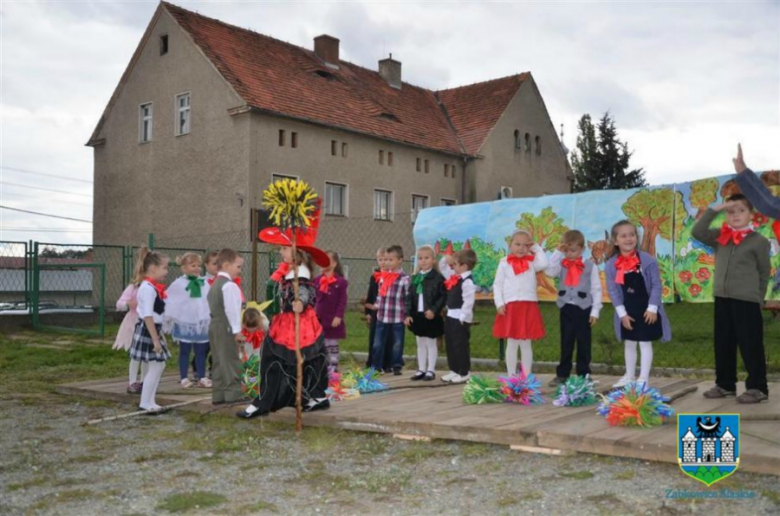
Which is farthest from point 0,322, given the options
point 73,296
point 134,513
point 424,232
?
point 134,513

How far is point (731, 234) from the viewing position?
6.74 m

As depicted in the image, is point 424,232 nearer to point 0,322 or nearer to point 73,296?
point 0,322

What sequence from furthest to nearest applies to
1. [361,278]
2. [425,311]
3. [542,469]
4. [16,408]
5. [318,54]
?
[318,54], [361,278], [425,311], [16,408], [542,469]

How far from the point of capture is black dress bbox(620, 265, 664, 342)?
7072 mm

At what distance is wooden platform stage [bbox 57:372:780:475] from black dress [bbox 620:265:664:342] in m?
0.59

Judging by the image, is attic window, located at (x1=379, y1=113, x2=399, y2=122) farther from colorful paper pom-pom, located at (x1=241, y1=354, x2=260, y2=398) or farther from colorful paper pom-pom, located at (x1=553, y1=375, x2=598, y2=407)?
colorful paper pom-pom, located at (x1=553, y1=375, x2=598, y2=407)

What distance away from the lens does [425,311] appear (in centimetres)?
921

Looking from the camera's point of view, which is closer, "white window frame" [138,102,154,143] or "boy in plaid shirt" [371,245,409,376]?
"boy in plaid shirt" [371,245,409,376]

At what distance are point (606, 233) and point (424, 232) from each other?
336 cm

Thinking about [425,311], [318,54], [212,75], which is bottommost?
[425,311]

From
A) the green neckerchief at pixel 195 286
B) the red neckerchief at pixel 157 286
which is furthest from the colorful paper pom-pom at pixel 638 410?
the green neckerchief at pixel 195 286

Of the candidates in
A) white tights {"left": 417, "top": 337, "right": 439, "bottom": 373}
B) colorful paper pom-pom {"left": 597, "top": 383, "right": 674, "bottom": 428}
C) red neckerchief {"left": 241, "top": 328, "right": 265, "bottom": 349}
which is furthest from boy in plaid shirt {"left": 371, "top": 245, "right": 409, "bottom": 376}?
colorful paper pom-pom {"left": 597, "top": 383, "right": 674, "bottom": 428}

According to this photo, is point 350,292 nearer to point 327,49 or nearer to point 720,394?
point 327,49

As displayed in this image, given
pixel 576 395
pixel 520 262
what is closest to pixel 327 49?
pixel 520 262
